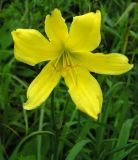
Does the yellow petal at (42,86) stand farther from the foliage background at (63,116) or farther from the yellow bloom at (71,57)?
the foliage background at (63,116)

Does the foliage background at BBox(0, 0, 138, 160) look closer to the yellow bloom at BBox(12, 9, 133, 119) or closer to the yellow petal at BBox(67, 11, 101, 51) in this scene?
the yellow bloom at BBox(12, 9, 133, 119)

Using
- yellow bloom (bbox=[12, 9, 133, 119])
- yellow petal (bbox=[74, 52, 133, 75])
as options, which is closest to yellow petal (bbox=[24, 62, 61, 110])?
yellow bloom (bbox=[12, 9, 133, 119])

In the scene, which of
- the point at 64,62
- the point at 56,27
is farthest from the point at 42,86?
the point at 56,27

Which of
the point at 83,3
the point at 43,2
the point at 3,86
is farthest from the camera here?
the point at 3,86

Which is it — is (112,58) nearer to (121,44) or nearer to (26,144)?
(26,144)

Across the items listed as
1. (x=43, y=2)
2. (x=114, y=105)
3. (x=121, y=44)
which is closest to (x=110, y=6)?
(x=121, y=44)
